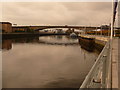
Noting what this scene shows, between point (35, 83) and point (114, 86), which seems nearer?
point (114, 86)

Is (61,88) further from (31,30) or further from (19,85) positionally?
(31,30)

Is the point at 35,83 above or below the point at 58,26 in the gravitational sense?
below

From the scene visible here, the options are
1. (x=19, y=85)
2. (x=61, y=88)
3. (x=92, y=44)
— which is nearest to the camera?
(x=61, y=88)

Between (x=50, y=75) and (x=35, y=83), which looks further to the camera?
(x=50, y=75)

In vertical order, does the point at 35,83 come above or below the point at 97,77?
below

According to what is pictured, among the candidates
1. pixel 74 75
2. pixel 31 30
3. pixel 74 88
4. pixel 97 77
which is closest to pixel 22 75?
pixel 74 75

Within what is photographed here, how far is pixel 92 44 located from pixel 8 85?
23.1 meters

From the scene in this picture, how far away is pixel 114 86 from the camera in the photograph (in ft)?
9.00

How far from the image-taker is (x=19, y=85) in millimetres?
8352

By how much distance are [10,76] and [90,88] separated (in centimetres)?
884

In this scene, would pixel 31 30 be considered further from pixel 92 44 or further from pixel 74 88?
pixel 74 88

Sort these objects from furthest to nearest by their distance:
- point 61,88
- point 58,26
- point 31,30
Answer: point 31,30
point 58,26
point 61,88

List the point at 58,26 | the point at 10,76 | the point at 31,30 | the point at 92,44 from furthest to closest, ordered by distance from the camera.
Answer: the point at 31,30 < the point at 58,26 < the point at 92,44 < the point at 10,76

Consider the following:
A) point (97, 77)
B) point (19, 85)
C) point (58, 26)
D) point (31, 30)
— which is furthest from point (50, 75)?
point (31, 30)
